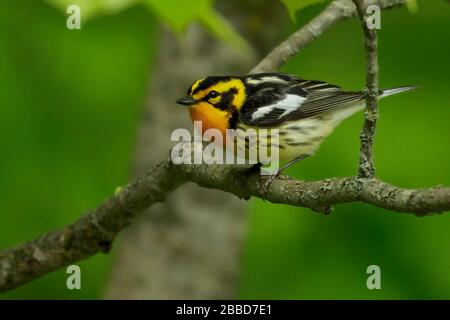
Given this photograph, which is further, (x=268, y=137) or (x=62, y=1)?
(x=268, y=137)

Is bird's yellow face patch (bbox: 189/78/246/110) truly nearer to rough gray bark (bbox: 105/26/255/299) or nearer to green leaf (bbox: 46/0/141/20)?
green leaf (bbox: 46/0/141/20)

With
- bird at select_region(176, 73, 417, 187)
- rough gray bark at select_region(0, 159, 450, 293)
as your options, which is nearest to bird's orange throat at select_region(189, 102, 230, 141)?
bird at select_region(176, 73, 417, 187)

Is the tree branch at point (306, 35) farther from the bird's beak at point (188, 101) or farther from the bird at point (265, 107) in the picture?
the bird's beak at point (188, 101)

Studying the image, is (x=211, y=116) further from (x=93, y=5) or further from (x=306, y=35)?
(x=93, y=5)

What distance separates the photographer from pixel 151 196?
3.67m

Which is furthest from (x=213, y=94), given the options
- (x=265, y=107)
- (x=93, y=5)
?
(x=93, y=5)

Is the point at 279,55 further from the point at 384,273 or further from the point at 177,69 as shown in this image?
the point at 384,273

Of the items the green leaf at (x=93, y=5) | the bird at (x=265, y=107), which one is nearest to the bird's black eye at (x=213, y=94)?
the bird at (x=265, y=107)

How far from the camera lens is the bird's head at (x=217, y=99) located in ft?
12.0

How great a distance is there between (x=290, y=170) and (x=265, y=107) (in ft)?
4.63

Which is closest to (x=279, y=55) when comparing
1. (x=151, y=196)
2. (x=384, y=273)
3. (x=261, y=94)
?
(x=261, y=94)

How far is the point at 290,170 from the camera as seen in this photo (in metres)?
5.02
